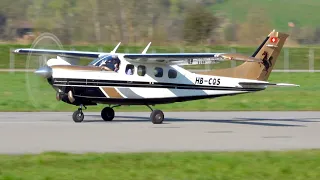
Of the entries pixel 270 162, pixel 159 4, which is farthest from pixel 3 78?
pixel 159 4

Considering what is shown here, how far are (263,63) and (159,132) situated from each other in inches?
217

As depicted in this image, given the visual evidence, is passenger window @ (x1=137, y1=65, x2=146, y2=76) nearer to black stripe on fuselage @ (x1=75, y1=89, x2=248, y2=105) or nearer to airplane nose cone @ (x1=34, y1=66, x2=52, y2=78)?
black stripe on fuselage @ (x1=75, y1=89, x2=248, y2=105)

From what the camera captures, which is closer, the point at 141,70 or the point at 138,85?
the point at 138,85

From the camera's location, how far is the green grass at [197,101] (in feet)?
73.9

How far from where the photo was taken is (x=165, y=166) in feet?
40.8

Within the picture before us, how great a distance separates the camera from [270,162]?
13000 mm

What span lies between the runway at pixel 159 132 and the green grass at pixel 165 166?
132cm

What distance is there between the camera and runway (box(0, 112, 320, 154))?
15.6 meters

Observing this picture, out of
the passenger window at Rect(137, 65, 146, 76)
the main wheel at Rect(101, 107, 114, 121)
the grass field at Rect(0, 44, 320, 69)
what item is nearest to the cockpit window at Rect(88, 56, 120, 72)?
the passenger window at Rect(137, 65, 146, 76)

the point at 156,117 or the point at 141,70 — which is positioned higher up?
the point at 141,70

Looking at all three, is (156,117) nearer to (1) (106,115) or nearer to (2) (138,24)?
(1) (106,115)

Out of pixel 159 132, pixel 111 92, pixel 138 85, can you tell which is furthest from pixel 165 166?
pixel 138 85

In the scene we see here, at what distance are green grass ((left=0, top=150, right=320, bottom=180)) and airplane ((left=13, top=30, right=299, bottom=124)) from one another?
7229mm

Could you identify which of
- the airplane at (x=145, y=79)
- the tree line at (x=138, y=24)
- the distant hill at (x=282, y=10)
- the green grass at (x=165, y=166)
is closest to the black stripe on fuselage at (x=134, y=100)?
the airplane at (x=145, y=79)
